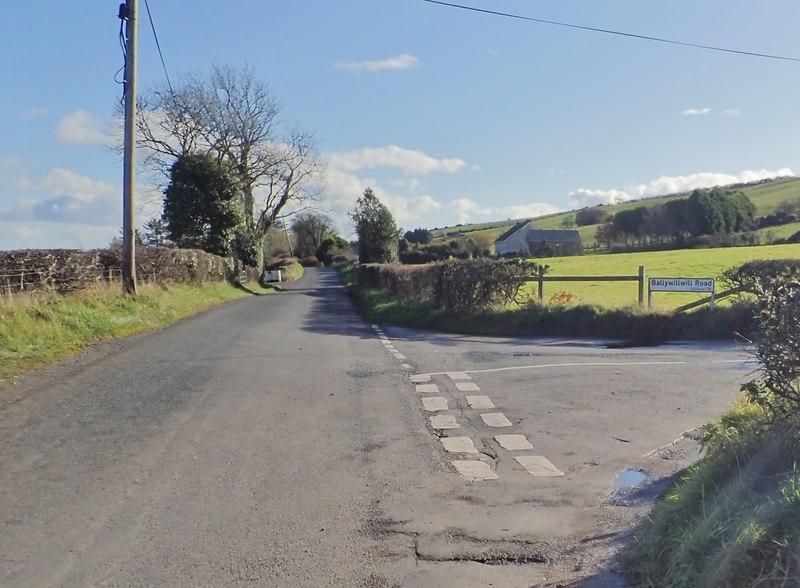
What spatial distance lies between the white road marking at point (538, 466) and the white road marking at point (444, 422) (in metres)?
1.27

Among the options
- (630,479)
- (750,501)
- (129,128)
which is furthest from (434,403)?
(129,128)

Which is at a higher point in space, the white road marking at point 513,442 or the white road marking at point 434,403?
the white road marking at point 434,403

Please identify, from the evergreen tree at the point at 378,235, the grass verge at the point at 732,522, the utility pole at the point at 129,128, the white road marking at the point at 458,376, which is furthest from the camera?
the evergreen tree at the point at 378,235

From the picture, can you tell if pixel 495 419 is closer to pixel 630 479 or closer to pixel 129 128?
pixel 630 479

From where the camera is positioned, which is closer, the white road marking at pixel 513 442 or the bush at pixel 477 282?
the white road marking at pixel 513 442

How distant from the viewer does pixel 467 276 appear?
→ 21328mm

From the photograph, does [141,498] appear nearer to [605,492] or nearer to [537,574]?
[537,574]

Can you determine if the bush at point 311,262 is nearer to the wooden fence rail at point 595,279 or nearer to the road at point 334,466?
the wooden fence rail at point 595,279

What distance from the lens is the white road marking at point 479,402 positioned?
909 centimetres

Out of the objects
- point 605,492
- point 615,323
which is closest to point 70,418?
point 605,492

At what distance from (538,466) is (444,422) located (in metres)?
1.77

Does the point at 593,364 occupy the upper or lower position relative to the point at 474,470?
upper

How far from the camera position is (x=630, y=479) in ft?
20.7

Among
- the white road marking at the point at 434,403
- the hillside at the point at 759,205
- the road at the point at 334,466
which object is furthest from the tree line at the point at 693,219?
the white road marking at the point at 434,403
